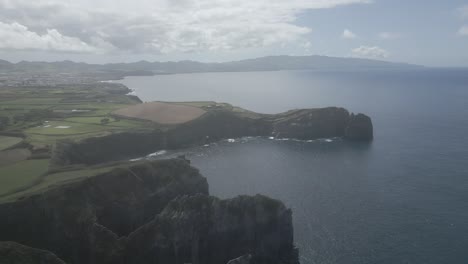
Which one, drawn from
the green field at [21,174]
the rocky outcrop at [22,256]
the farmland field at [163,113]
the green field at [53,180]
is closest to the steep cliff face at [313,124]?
the farmland field at [163,113]

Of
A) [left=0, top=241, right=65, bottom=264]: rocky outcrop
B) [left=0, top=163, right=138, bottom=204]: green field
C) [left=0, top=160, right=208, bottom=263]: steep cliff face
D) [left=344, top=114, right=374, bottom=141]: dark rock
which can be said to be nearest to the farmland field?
[left=344, top=114, right=374, bottom=141]: dark rock

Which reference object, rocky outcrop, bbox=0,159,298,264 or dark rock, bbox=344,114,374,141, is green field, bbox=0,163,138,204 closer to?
rocky outcrop, bbox=0,159,298,264

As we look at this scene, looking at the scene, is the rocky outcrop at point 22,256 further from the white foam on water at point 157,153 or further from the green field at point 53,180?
the white foam on water at point 157,153

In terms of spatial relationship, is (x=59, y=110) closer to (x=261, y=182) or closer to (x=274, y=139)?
(x=274, y=139)

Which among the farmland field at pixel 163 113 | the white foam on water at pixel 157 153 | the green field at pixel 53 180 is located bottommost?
the white foam on water at pixel 157 153

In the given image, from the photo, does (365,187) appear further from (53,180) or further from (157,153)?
(53,180)
